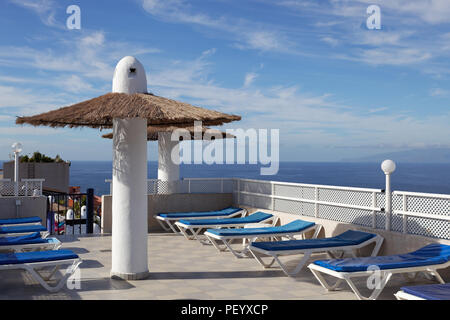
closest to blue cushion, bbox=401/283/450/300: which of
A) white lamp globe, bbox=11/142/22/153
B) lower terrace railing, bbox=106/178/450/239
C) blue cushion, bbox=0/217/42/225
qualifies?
lower terrace railing, bbox=106/178/450/239

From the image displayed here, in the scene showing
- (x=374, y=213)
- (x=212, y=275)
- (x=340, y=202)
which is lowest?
(x=212, y=275)

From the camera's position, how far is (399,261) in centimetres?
602

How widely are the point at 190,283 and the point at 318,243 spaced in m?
2.18

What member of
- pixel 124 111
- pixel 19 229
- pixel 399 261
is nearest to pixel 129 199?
pixel 124 111

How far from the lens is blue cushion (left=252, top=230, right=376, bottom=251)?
23.4ft

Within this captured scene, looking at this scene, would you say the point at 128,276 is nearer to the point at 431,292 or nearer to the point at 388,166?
the point at 431,292

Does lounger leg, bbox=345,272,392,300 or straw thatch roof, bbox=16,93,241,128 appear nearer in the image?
lounger leg, bbox=345,272,392,300

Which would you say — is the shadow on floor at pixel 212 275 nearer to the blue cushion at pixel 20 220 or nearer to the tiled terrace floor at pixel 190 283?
the tiled terrace floor at pixel 190 283

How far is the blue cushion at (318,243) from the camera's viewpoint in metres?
7.12

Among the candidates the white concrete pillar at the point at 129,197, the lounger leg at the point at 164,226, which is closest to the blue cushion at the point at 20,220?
Answer: the lounger leg at the point at 164,226

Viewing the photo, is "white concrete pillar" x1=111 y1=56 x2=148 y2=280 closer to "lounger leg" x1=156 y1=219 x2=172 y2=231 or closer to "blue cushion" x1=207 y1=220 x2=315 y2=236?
"blue cushion" x1=207 y1=220 x2=315 y2=236

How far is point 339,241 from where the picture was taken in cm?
757

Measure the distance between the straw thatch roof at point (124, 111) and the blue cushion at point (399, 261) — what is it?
272 cm
